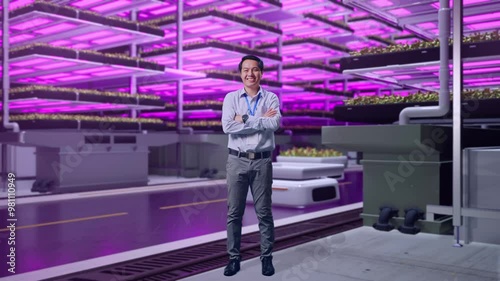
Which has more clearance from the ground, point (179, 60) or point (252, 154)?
point (179, 60)

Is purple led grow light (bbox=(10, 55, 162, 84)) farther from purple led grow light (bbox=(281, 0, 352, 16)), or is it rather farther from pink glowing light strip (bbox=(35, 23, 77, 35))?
purple led grow light (bbox=(281, 0, 352, 16))

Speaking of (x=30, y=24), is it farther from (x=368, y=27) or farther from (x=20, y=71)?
(x=368, y=27)

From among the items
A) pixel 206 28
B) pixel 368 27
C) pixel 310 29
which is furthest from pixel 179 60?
pixel 368 27

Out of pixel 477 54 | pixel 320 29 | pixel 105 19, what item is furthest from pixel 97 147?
pixel 320 29

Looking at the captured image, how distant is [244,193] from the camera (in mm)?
4035

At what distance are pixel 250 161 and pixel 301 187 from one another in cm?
487

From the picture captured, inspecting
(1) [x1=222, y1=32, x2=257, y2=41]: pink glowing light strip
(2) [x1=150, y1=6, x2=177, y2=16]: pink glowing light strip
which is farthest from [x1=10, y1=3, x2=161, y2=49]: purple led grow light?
(1) [x1=222, y1=32, x2=257, y2=41]: pink glowing light strip

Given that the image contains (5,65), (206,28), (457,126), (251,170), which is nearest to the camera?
(251,170)

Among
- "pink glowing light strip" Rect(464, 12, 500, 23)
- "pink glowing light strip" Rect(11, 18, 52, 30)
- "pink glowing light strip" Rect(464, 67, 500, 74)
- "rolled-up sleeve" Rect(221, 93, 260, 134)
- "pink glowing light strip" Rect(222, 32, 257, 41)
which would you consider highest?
"pink glowing light strip" Rect(222, 32, 257, 41)

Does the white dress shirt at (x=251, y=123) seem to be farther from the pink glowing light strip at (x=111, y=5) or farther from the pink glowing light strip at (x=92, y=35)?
the pink glowing light strip at (x=111, y=5)

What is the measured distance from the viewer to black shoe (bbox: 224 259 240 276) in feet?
13.1

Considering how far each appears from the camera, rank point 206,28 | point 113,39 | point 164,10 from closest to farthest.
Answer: point 113,39 < point 206,28 < point 164,10

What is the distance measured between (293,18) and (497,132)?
14637 mm

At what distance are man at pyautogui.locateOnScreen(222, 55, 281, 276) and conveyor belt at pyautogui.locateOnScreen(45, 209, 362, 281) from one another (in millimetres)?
540
